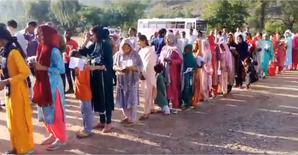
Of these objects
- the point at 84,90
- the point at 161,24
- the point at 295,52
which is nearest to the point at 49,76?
the point at 84,90

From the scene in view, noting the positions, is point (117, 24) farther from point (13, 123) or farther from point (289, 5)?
point (13, 123)

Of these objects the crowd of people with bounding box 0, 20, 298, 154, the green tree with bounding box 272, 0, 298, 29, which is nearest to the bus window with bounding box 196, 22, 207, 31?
the green tree with bounding box 272, 0, 298, 29

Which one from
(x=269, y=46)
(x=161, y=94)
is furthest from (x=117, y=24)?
(x=161, y=94)

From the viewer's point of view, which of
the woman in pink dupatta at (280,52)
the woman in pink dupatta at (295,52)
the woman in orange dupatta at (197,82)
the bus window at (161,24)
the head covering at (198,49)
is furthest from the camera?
the bus window at (161,24)

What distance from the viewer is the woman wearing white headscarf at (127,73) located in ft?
16.5

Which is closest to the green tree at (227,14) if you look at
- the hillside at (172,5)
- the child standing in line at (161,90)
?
the child standing in line at (161,90)

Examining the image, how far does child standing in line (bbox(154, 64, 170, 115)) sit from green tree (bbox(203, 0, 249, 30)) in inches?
1084

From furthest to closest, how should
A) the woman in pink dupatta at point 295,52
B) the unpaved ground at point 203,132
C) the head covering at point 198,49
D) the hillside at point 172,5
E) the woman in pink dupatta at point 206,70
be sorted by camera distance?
the hillside at point 172,5
the woman in pink dupatta at point 295,52
the woman in pink dupatta at point 206,70
the head covering at point 198,49
the unpaved ground at point 203,132

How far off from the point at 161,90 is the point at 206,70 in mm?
1587

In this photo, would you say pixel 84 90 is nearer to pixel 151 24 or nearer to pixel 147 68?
pixel 147 68

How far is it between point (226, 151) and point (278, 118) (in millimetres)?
2093

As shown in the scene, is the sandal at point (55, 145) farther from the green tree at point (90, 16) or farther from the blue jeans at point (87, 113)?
the green tree at point (90, 16)

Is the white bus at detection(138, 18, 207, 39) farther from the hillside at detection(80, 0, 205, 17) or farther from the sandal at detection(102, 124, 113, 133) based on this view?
the hillside at detection(80, 0, 205, 17)

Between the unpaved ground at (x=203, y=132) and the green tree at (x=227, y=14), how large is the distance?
85.4ft
